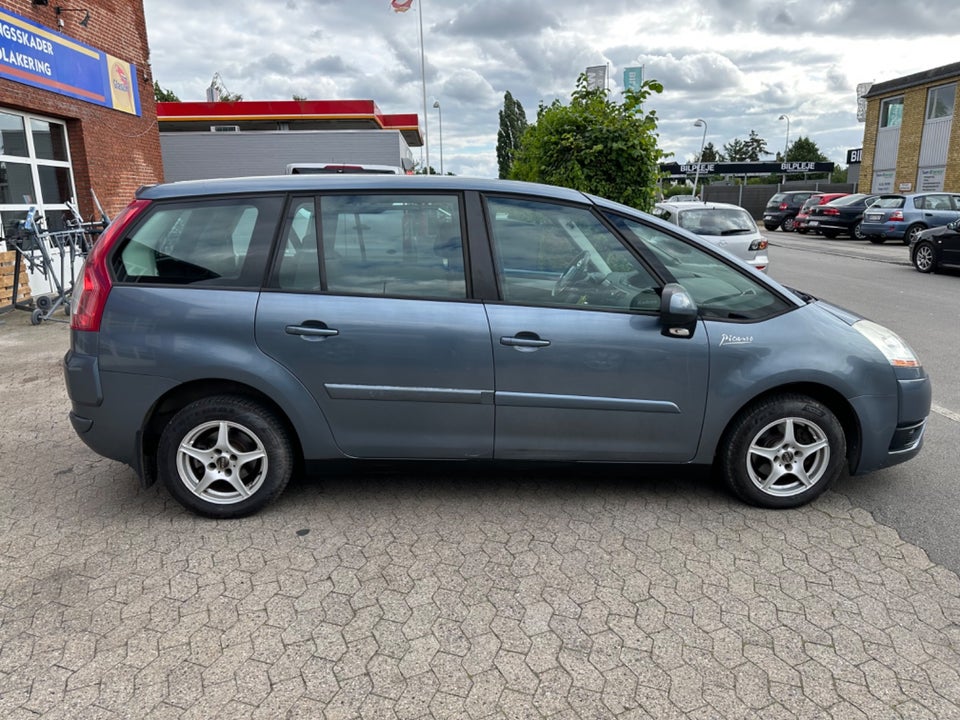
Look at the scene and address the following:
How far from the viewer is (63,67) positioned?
37.9ft

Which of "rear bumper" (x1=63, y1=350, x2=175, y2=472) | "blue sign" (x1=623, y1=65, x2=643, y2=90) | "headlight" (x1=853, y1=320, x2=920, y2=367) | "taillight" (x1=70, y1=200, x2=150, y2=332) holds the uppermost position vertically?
"blue sign" (x1=623, y1=65, x2=643, y2=90)

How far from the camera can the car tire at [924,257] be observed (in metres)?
14.5

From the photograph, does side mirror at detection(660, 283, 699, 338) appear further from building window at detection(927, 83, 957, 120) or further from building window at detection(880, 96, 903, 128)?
building window at detection(880, 96, 903, 128)

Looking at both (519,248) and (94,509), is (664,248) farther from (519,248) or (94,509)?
(94,509)

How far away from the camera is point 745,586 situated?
9.78 feet

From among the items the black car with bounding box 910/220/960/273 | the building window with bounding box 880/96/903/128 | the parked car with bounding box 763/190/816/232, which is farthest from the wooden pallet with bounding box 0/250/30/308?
the building window with bounding box 880/96/903/128

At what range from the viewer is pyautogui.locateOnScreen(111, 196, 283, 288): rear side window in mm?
3527

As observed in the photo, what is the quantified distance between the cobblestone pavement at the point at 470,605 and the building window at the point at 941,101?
3404 centimetres

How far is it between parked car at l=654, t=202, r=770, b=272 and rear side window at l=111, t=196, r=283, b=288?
8.12m

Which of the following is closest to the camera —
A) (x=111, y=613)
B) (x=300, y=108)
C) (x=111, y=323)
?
(x=111, y=613)

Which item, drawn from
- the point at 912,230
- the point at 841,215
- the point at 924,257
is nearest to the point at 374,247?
the point at 924,257

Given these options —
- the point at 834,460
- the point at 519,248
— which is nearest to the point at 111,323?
the point at 519,248

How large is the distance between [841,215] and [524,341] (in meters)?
25.6

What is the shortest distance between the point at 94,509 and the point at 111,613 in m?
1.13
